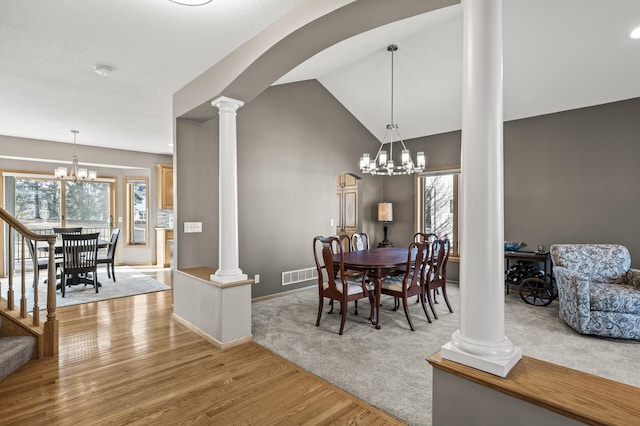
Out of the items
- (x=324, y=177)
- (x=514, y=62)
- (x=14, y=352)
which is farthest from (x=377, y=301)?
(x=514, y=62)

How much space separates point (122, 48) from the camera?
2871 mm

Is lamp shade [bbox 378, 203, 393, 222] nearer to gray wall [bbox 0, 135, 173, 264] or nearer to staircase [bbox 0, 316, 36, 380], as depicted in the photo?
gray wall [bbox 0, 135, 173, 264]

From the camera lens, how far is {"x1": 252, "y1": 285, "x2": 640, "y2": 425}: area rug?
7.79 ft

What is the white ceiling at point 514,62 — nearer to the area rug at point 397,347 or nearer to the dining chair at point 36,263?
the area rug at point 397,347

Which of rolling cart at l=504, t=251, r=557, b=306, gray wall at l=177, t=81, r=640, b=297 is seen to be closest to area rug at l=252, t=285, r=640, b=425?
rolling cart at l=504, t=251, r=557, b=306

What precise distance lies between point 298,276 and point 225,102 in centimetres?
299

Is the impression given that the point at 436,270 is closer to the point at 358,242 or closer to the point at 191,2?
the point at 358,242

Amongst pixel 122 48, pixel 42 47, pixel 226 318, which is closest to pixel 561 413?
pixel 226 318

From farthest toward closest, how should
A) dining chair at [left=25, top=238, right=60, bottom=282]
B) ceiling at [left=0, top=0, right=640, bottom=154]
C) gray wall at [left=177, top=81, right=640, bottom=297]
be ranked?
Answer: 1. gray wall at [left=177, top=81, right=640, bottom=297]
2. dining chair at [left=25, top=238, right=60, bottom=282]
3. ceiling at [left=0, top=0, right=640, bottom=154]

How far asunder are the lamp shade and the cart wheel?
99.4 inches

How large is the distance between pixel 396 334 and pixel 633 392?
7.70 ft

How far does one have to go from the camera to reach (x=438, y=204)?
20.9 feet

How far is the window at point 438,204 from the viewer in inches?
241

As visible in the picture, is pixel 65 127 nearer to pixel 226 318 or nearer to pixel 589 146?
pixel 226 318
